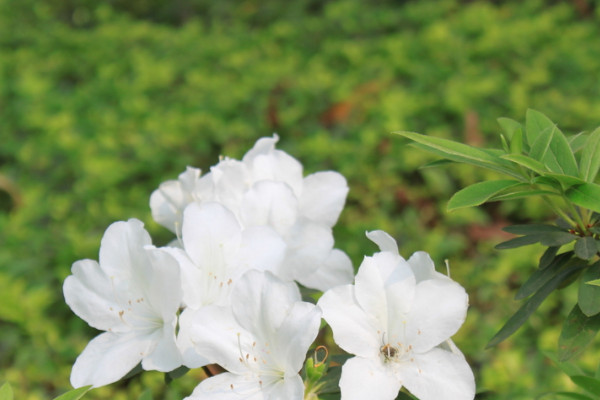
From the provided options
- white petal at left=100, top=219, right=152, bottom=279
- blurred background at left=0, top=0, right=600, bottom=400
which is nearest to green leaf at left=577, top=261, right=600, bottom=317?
white petal at left=100, top=219, right=152, bottom=279

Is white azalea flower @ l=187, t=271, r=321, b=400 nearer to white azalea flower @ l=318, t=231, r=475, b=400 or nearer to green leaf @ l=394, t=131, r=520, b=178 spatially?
white azalea flower @ l=318, t=231, r=475, b=400

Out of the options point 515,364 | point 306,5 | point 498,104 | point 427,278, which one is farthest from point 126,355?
point 306,5

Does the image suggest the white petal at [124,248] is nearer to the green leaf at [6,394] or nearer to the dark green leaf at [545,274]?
the green leaf at [6,394]

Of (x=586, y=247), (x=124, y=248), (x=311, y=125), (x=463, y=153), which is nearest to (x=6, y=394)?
(x=124, y=248)

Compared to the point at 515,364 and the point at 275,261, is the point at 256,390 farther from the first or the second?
the point at 515,364

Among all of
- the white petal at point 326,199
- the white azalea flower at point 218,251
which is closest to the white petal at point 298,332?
the white azalea flower at point 218,251

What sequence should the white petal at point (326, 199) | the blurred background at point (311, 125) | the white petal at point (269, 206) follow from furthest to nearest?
1. the blurred background at point (311, 125)
2. the white petal at point (326, 199)
3. the white petal at point (269, 206)

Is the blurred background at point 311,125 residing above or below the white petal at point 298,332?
below

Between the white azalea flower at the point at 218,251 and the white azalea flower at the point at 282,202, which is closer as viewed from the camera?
the white azalea flower at the point at 218,251
